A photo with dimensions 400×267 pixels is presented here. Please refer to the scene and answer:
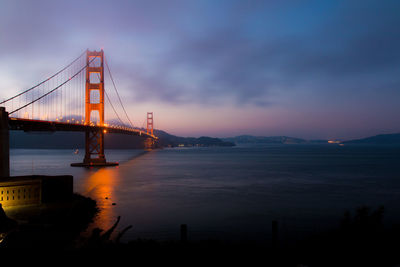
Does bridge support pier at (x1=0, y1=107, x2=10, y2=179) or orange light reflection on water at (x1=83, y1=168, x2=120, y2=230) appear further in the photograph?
bridge support pier at (x1=0, y1=107, x2=10, y2=179)

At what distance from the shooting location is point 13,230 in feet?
39.3

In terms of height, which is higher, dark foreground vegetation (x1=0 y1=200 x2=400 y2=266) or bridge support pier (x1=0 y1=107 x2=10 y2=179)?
bridge support pier (x1=0 y1=107 x2=10 y2=179)

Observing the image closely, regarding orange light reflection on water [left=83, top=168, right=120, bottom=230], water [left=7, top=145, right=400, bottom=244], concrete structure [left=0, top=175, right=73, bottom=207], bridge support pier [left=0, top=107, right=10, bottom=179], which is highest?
bridge support pier [left=0, top=107, right=10, bottom=179]

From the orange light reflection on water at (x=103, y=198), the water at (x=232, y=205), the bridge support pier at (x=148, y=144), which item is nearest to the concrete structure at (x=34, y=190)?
the orange light reflection on water at (x=103, y=198)

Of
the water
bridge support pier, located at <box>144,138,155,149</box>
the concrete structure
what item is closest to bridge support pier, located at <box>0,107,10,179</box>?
the concrete structure

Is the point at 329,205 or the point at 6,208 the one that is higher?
the point at 6,208

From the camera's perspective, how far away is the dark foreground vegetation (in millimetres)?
11109

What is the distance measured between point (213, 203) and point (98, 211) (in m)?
8.42

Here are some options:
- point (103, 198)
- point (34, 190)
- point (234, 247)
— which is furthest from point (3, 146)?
point (234, 247)

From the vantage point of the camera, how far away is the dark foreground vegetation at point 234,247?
1111 centimetres

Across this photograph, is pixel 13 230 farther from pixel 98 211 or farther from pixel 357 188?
pixel 357 188

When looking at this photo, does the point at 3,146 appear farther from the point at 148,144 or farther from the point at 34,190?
the point at 148,144

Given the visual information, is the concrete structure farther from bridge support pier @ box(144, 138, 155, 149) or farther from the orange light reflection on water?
bridge support pier @ box(144, 138, 155, 149)

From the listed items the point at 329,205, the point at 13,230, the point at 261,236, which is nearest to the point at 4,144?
the point at 13,230
